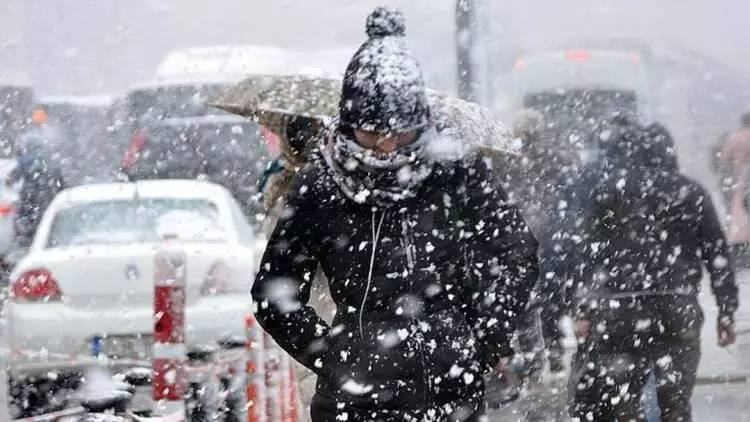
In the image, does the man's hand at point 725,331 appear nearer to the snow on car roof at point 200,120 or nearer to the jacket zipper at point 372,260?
the jacket zipper at point 372,260

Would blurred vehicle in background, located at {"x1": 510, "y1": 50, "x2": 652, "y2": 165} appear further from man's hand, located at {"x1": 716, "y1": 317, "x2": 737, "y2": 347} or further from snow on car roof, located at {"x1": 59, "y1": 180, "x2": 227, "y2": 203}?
man's hand, located at {"x1": 716, "y1": 317, "x2": 737, "y2": 347}

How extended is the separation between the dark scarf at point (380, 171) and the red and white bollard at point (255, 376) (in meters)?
2.36

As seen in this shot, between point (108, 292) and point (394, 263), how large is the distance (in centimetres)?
538

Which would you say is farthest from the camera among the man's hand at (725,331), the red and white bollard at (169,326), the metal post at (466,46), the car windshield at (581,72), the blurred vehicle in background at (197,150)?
the blurred vehicle in background at (197,150)

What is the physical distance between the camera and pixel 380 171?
368cm

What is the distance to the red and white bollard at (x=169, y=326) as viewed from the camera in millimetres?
6359

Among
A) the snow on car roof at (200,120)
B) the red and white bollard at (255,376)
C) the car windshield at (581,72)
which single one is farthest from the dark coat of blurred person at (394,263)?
the snow on car roof at (200,120)

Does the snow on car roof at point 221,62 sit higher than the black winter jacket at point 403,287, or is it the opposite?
the black winter jacket at point 403,287

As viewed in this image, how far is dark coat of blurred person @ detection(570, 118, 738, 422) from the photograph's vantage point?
538 centimetres

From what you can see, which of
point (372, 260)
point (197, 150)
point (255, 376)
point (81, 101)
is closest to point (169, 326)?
point (255, 376)

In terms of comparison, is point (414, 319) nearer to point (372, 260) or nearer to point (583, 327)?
point (372, 260)

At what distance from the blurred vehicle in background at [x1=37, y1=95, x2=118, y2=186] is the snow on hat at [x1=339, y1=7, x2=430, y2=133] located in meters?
21.6

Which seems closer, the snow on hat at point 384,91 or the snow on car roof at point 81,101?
the snow on hat at point 384,91

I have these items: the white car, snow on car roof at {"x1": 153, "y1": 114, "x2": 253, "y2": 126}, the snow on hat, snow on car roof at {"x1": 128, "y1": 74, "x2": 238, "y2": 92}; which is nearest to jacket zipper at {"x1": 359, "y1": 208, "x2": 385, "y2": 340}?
the snow on hat
